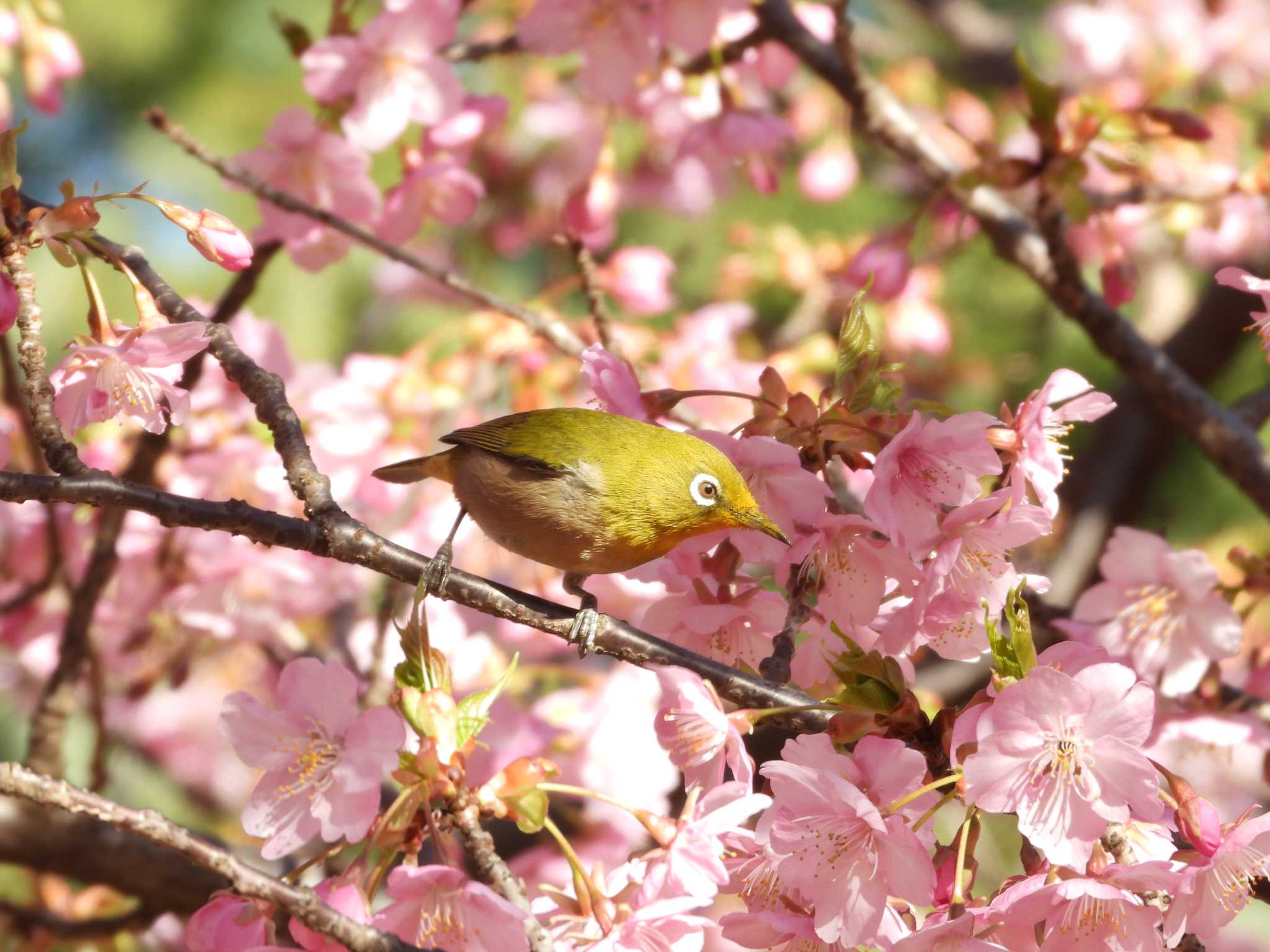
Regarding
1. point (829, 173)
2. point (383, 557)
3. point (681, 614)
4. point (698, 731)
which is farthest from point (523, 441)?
point (829, 173)

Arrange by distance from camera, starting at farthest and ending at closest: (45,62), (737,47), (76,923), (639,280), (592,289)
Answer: (639,280), (45,62), (737,47), (76,923), (592,289)

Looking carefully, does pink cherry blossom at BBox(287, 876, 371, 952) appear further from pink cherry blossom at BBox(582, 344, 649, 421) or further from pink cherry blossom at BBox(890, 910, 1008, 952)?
pink cherry blossom at BBox(582, 344, 649, 421)

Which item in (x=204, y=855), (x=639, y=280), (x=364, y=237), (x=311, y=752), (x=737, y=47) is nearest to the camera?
(x=204, y=855)

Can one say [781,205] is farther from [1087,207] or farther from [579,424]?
[579,424]

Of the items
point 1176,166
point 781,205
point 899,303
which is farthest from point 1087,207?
point 781,205

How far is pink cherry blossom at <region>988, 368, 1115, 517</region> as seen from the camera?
1547 mm

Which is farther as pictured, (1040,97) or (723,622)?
(1040,97)

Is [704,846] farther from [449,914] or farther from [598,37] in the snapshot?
[598,37]

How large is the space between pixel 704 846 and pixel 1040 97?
1553mm

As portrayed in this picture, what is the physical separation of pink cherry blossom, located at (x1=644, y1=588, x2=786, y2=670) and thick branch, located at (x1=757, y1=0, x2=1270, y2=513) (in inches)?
42.2

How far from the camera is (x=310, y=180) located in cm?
261

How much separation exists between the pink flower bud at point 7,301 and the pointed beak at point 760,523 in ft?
3.16

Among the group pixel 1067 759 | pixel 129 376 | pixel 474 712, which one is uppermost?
pixel 129 376

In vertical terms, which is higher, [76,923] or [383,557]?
[383,557]
